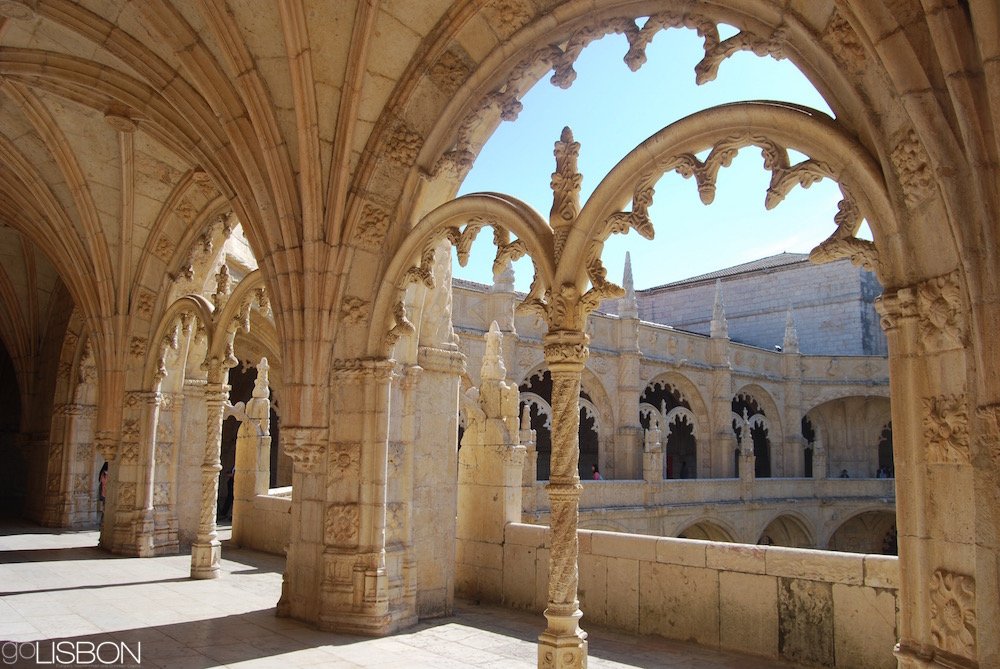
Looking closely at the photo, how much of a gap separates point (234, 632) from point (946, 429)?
4.99 metres

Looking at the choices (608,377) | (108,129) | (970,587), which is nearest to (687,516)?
(608,377)

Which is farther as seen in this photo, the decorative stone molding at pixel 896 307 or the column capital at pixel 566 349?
the column capital at pixel 566 349

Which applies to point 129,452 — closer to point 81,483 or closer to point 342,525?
point 81,483

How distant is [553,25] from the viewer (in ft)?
17.6

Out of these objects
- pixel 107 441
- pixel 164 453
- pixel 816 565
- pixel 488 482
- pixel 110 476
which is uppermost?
pixel 107 441

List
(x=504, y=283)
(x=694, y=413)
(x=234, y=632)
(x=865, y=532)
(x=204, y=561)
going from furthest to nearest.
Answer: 1. (x=865, y=532)
2. (x=694, y=413)
3. (x=504, y=283)
4. (x=204, y=561)
5. (x=234, y=632)

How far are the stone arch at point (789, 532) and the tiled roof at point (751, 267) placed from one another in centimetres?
1109

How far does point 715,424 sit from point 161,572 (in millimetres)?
17839

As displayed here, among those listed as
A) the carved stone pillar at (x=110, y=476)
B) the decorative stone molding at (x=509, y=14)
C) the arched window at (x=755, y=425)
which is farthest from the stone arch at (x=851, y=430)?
the decorative stone molding at (x=509, y=14)

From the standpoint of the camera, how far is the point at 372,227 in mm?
6375

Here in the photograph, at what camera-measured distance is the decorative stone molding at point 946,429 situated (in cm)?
300

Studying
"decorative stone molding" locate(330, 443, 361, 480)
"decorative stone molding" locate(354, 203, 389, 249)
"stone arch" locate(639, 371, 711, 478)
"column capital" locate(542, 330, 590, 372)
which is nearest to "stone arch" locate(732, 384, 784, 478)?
"stone arch" locate(639, 371, 711, 478)

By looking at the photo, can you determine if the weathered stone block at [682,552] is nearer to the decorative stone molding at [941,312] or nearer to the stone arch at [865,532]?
the decorative stone molding at [941,312]

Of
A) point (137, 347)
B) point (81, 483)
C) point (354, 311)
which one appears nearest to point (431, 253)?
point (354, 311)
